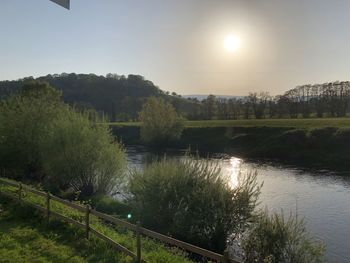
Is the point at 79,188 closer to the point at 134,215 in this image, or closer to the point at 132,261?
the point at 134,215

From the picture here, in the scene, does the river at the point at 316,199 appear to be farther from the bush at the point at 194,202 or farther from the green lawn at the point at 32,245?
the green lawn at the point at 32,245

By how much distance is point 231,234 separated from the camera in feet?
61.5

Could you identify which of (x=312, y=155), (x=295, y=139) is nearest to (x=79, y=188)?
(x=312, y=155)

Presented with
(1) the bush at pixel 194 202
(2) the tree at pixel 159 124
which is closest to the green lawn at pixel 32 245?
(1) the bush at pixel 194 202

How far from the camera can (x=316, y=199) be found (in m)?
30.2

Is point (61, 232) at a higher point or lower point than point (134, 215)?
higher

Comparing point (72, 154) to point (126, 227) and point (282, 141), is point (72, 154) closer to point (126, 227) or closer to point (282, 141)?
point (126, 227)

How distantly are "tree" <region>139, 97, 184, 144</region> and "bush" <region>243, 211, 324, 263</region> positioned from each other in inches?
2468

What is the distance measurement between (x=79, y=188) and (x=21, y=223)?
1368 centimetres

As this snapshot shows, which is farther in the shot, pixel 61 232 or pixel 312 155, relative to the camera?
pixel 312 155

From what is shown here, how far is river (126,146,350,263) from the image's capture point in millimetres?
21031

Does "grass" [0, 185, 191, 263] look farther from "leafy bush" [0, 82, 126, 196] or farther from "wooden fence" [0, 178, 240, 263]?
"leafy bush" [0, 82, 126, 196]

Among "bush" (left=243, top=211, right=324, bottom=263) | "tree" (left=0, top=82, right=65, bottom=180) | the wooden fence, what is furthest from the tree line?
the wooden fence

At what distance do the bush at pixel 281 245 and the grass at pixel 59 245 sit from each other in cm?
430
